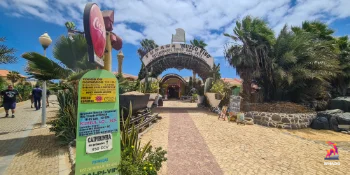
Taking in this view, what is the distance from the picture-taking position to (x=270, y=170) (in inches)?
145

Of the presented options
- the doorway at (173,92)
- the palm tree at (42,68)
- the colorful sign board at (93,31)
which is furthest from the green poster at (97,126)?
the doorway at (173,92)

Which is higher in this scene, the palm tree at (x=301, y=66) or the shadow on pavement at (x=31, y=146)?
the palm tree at (x=301, y=66)

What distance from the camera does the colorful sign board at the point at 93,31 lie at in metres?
2.69

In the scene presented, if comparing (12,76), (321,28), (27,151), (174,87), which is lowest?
(27,151)

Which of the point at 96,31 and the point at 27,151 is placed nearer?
the point at 96,31

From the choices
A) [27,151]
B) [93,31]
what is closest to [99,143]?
[93,31]

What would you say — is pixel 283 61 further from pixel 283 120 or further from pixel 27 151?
pixel 27 151

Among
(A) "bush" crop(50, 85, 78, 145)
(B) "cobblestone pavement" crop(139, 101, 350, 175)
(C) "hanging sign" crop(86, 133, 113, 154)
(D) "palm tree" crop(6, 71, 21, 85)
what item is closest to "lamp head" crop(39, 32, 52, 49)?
(A) "bush" crop(50, 85, 78, 145)

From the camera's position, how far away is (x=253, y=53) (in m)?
11.1

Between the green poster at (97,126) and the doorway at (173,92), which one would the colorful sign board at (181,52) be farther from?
the doorway at (173,92)

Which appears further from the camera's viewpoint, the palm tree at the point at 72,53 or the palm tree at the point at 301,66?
the palm tree at the point at 301,66

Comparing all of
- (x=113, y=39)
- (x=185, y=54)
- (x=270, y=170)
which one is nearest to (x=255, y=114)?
(x=270, y=170)

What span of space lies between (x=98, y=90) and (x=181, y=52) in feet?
37.2

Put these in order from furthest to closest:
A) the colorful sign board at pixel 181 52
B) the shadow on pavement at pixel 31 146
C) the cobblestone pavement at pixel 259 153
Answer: the colorful sign board at pixel 181 52, the shadow on pavement at pixel 31 146, the cobblestone pavement at pixel 259 153
